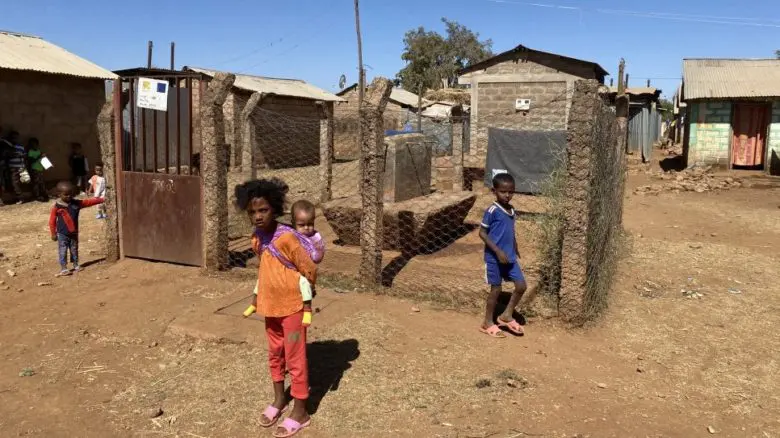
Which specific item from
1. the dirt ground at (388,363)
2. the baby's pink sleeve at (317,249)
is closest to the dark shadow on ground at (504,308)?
the dirt ground at (388,363)

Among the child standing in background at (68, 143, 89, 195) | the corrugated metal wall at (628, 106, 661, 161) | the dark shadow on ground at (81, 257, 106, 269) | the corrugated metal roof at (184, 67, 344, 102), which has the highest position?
the corrugated metal roof at (184, 67, 344, 102)

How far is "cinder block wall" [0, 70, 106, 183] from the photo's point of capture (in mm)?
12023

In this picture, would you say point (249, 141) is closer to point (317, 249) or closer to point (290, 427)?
point (317, 249)

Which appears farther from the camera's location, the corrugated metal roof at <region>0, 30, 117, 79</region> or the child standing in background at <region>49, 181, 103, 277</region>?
the corrugated metal roof at <region>0, 30, 117, 79</region>

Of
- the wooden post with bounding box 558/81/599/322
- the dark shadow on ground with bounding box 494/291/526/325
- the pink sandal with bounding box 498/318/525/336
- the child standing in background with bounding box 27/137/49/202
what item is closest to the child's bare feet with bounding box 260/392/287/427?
the pink sandal with bounding box 498/318/525/336

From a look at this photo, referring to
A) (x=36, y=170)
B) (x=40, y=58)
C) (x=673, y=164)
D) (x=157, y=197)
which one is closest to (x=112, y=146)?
(x=157, y=197)

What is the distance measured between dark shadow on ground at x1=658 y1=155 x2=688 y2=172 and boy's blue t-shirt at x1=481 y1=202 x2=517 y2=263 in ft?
54.2

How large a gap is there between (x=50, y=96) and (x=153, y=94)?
8233 mm

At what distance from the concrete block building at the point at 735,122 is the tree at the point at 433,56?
32.4 meters

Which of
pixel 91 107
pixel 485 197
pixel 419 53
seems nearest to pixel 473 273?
pixel 485 197

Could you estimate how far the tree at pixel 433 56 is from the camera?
5059cm

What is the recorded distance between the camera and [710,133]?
722 inches

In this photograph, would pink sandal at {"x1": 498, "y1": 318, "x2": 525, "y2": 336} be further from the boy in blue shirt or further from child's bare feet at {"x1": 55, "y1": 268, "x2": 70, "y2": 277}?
child's bare feet at {"x1": 55, "y1": 268, "x2": 70, "y2": 277}

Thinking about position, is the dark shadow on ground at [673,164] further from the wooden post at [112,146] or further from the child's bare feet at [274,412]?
the child's bare feet at [274,412]
